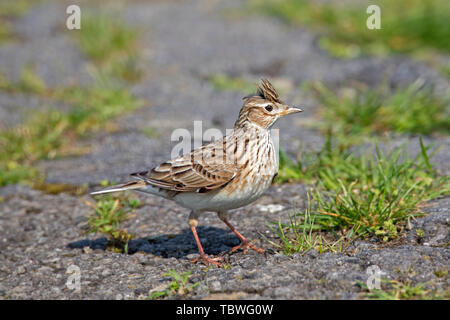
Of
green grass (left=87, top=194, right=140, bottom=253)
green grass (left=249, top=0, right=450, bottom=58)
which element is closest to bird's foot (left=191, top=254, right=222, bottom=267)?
green grass (left=87, top=194, right=140, bottom=253)

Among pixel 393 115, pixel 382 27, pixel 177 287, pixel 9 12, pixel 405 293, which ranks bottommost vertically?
pixel 177 287

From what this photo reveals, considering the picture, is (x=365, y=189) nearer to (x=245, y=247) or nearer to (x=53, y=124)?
(x=245, y=247)

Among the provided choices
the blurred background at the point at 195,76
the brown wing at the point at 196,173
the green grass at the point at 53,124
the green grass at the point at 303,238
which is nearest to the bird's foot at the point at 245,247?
the green grass at the point at 303,238

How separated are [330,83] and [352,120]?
6.93 feet

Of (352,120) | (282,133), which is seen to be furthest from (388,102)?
(282,133)

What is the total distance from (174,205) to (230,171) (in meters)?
1.63

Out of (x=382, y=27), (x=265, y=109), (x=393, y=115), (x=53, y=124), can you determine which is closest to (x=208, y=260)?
(x=265, y=109)

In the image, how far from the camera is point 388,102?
27.1 feet

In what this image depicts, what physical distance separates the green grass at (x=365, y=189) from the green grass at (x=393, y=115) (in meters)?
1.17

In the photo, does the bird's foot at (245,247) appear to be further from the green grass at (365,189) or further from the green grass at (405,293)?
the green grass at (405,293)

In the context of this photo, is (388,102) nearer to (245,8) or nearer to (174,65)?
(174,65)

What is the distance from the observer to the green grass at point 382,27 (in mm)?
10883

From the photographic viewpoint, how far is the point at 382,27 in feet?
37.2

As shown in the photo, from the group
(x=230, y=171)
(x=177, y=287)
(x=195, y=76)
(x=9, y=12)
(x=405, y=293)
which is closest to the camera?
(x=405, y=293)
